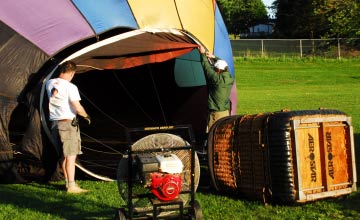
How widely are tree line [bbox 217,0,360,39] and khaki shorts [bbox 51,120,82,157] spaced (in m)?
5.10

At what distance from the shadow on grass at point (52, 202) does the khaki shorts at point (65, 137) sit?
45 cm

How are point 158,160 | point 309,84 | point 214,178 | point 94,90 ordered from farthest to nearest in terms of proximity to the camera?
point 309,84 < point 94,90 < point 214,178 < point 158,160

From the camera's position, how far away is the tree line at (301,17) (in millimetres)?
12664

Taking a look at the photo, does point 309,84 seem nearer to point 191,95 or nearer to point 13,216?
point 191,95

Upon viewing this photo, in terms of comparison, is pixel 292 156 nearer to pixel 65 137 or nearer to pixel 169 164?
pixel 169 164

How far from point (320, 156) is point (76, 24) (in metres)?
3.15

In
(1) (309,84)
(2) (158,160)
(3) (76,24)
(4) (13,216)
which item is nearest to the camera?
(2) (158,160)

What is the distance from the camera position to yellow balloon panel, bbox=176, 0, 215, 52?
763 centimetres

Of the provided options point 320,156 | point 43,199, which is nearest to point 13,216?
point 43,199

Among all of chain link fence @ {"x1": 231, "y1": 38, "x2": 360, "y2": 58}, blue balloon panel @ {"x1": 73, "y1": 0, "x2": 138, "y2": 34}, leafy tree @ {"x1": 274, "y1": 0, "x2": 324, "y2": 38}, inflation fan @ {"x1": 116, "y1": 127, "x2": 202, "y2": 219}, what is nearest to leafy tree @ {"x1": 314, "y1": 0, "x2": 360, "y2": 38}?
blue balloon panel @ {"x1": 73, "y1": 0, "x2": 138, "y2": 34}

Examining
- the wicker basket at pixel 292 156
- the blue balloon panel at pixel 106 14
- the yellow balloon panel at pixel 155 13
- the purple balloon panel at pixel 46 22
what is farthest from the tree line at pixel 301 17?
the wicker basket at pixel 292 156

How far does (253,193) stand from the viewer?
5.49 meters

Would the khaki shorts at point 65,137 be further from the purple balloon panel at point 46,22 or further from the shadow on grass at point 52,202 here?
the purple balloon panel at point 46,22

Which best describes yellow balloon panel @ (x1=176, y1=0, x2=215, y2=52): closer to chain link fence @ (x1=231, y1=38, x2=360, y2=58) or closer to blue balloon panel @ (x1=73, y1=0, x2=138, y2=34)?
blue balloon panel @ (x1=73, y1=0, x2=138, y2=34)
